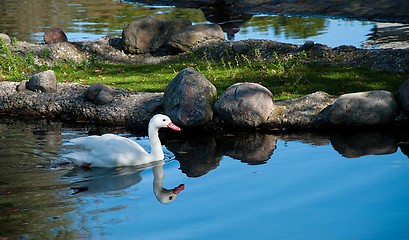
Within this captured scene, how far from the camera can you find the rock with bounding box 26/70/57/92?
A: 15.2 meters

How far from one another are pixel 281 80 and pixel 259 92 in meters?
2.26

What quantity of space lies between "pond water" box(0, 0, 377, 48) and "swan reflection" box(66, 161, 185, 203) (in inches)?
401

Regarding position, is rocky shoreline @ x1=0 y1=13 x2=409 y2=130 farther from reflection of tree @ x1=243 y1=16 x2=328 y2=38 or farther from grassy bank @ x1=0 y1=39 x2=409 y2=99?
reflection of tree @ x1=243 y1=16 x2=328 y2=38

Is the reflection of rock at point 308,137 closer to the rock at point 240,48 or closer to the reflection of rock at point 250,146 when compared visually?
the reflection of rock at point 250,146

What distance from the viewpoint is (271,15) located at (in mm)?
28531

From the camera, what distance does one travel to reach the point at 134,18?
28.1m

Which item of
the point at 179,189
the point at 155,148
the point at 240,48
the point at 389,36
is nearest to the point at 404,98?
the point at 155,148

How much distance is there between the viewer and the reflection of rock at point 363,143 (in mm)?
11508

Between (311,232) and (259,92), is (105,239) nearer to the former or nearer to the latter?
(311,232)

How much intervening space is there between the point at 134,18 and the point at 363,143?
1729cm

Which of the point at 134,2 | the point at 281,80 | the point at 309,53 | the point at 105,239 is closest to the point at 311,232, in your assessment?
the point at 105,239

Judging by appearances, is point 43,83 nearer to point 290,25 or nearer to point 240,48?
point 240,48

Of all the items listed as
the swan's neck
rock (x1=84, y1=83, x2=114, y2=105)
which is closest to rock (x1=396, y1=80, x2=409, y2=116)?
the swan's neck

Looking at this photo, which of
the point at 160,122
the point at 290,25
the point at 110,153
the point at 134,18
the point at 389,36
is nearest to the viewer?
the point at 110,153
